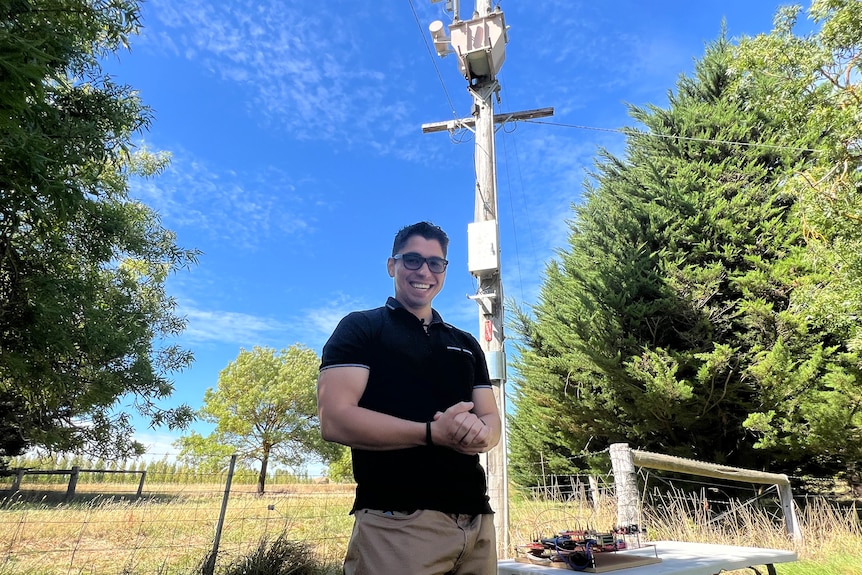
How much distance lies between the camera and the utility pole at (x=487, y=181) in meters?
4.02

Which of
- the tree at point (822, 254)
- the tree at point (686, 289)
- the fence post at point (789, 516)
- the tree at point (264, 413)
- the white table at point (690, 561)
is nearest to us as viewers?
the white table at point (690, 561)

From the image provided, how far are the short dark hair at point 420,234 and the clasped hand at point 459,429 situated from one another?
52cm

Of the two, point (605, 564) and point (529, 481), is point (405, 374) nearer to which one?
point (605, 564)

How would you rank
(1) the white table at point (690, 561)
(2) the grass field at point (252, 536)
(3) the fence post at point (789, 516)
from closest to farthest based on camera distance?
(1) the white table at point (690, 561) < (2) the grass field at point (252, 536) < (3) the fence post at point (789, 516)

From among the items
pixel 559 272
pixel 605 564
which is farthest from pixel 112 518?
pixel 559 272

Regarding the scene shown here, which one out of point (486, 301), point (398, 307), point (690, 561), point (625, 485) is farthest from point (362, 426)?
point (625, 485)

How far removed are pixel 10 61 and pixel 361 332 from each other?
2154 millimetres

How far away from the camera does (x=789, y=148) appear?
26.6ft

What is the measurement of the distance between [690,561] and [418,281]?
1743 millimetres

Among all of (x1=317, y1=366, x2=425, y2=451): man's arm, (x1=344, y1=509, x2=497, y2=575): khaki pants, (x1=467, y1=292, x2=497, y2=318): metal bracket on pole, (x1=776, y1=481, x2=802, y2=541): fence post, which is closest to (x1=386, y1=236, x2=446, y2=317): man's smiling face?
(x1=317, y1=366, x2=425, y2=451): man's arm

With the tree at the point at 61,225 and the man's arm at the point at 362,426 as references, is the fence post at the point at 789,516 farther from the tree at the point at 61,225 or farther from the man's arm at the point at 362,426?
the tree at the point at 61,225

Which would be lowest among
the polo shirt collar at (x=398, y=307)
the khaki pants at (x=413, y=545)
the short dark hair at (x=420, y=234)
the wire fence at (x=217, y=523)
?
the wire fence at (x=217, y=523)

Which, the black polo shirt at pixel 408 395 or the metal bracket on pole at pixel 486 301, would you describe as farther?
the metal bracket on pole at pixel 486 301

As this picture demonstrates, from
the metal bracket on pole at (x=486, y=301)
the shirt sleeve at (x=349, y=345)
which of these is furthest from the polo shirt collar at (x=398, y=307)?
the metal bracket on pole at (x=486, y=301)
